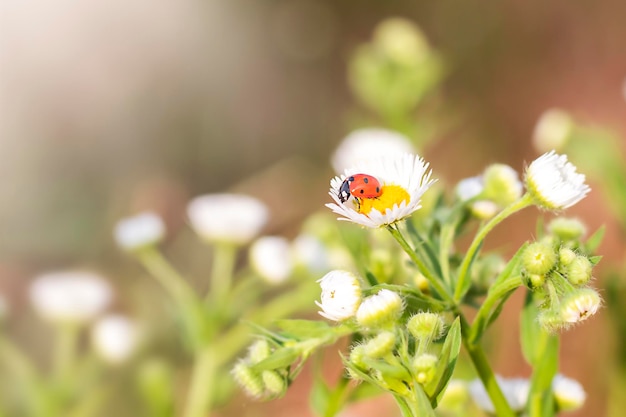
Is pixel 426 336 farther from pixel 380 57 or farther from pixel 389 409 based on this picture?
pixel 380 57

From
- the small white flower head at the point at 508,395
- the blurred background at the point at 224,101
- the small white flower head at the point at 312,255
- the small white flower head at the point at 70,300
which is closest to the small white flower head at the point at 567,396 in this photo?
the small white flower head at the point at 508,395

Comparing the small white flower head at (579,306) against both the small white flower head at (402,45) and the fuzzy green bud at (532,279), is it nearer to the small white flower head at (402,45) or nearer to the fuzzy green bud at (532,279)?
the fuzzy green bud at (532,279)

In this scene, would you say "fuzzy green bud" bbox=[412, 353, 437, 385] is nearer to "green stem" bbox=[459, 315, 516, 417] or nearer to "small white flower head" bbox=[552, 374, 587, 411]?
"green stem" bbox=[459, 315, 516, 417]

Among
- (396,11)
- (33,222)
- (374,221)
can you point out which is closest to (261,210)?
(374,221)

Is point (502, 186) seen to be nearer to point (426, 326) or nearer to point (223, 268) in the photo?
point (426, 326)

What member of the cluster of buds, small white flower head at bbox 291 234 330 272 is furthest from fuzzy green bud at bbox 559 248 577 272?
small white flower head at bbox 291 234 330 272

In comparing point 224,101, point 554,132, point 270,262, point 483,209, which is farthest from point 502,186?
point 224,101
